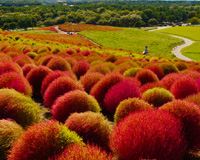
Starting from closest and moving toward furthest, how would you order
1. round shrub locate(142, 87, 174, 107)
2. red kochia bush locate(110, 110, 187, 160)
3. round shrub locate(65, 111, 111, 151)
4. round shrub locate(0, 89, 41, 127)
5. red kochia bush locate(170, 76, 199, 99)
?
1. red kochia bush locate(110, 110, 187, 160)
2. round shrub locate(65, 111, 111, 151)
3. round shrub locate(0, 89, 41, 127)
4. round shrub locate(142, 87, 174, 107)
5. red kochia bush locate(170, 76, 199, 99)

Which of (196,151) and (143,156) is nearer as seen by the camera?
(143,156)

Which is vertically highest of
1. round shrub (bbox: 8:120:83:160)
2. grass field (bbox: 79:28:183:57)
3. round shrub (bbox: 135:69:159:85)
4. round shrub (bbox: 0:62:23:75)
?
round shrub (bbox: 8:120:83:160)

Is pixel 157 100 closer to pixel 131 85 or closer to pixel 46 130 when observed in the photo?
pixel 131 85

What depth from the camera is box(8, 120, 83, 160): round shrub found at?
3.22 m

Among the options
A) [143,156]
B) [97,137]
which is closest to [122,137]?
[143,156]

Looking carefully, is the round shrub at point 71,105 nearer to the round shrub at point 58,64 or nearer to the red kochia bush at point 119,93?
the red kochia bush at point 119,93

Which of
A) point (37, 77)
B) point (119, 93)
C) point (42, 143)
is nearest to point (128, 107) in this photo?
point (119, 93)

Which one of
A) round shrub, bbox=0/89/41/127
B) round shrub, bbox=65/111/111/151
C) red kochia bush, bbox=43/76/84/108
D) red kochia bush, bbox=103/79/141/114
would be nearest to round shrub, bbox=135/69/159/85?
red kochia bush, bbox=103/79/141/114

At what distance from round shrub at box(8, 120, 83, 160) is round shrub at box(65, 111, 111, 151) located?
0.57 m

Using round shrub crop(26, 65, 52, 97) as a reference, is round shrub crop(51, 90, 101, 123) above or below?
above

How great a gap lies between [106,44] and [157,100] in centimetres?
5174

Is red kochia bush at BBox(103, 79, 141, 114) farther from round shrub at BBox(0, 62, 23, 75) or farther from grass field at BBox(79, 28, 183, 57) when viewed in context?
grass field at BBox(79, 28, 183, 57)

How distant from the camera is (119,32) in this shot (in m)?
74.3

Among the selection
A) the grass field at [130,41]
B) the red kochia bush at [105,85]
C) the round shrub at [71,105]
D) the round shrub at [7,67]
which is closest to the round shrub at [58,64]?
the round shrub at [7,67]
